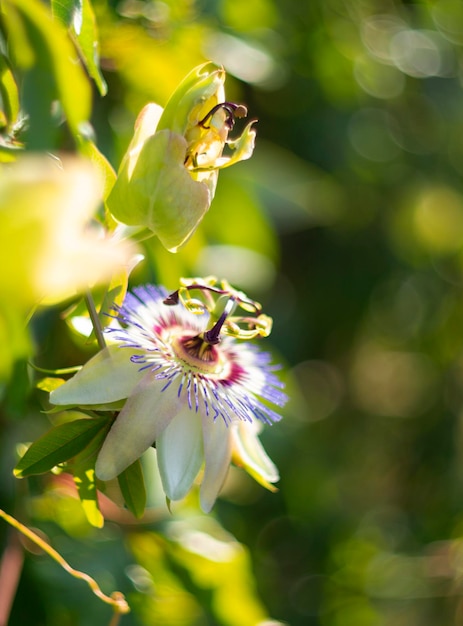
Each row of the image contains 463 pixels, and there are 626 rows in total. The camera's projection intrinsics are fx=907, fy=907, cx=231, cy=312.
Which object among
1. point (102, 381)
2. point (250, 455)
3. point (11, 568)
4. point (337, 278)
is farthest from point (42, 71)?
point (337, 278)

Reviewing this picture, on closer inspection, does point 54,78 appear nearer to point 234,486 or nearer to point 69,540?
point 69,540

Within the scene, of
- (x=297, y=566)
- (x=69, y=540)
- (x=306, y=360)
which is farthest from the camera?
(x=306, y=360)

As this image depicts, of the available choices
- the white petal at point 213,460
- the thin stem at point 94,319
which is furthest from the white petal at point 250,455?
the thin stem at point 94,319

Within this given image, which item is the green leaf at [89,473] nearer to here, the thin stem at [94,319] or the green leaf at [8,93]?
the thin stem at [94,319]

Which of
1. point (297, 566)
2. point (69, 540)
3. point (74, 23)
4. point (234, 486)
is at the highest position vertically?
point (74, 23)

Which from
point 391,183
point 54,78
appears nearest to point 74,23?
point 54,78

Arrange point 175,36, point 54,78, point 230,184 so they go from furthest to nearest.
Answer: point 230,184
point 175,36
point 54,78

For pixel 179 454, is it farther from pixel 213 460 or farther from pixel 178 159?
pixel 178 159
